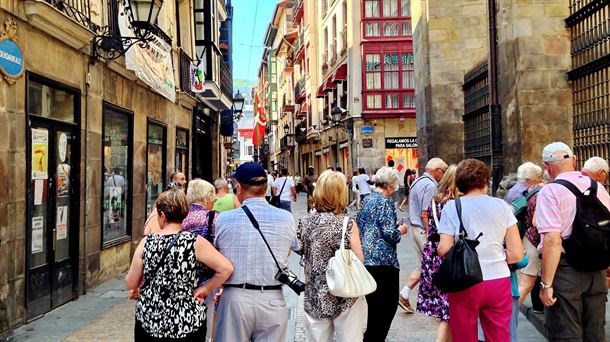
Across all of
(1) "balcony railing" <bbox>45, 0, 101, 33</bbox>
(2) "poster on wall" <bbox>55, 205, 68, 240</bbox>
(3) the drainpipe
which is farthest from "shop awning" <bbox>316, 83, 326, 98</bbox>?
(2) "poster on wall" <bbox>55, 205, 68, 240</bbox>

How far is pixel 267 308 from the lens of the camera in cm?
385

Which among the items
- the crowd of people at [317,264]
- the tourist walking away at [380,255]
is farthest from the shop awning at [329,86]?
the crowd of people at [317,264]

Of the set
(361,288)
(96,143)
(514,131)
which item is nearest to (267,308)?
(361,288)

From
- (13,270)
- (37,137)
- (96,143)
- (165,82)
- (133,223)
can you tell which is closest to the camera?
(13,270)

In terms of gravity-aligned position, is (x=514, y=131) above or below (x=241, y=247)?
above

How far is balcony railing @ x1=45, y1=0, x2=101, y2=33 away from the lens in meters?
7.38

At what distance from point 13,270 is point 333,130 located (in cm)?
2963

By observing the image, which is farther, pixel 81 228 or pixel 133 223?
pixel 133 223

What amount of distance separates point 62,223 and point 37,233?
2.42 ft

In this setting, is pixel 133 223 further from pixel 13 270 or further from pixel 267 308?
pixel 267 308

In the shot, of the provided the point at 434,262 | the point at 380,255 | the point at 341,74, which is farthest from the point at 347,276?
the point at 341,74

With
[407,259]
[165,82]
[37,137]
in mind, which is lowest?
[407,259]

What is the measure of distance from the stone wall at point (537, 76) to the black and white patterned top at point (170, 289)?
735 cm

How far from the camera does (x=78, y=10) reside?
8.02m
